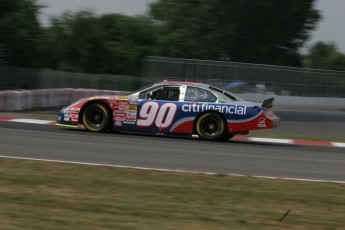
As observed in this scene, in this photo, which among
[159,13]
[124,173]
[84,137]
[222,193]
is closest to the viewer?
[222,193]

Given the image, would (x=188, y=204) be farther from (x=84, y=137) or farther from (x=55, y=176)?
(x=84, y=137)

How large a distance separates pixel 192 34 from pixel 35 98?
3936 cm

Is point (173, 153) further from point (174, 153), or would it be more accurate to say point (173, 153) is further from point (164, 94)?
point (164, 94)

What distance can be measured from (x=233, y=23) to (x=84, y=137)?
1931 inches

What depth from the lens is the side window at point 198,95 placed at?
1509 cm

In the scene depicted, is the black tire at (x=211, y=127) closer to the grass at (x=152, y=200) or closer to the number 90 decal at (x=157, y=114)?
the number 90 decal at (x=157, y=114)

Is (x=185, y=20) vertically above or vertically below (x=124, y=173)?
above

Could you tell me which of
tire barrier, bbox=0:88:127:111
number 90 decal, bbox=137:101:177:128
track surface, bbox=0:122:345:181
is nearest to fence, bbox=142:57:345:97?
tire barrier, bbox=0:88:127:111

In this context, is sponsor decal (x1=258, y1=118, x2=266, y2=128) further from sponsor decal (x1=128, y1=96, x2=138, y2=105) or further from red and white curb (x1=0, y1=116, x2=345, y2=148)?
sponsor decal (x1=128, y1=96, x2=138, y2=105)

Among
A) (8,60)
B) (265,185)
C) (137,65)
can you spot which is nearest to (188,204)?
(265,185)

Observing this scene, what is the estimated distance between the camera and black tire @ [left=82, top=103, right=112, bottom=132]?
1513cm

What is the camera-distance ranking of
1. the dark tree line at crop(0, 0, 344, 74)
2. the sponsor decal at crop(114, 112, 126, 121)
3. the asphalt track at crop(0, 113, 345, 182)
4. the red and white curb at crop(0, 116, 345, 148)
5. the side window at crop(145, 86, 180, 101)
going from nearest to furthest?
the asphalt track at crop(0, 113, 345, 182)
the sponsor decal at crop(114, 112, 126, 121)
the side window at crop(145, 86, 180, 101)
the red and white curb at crop(0, 116, 345, 148)
the dark tree line at crop(0, 0, 344, 74)

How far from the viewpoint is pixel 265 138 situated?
17703 mm

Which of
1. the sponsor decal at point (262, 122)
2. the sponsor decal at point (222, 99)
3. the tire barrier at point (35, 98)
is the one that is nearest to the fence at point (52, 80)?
the tire barrier at point (35, 98)
